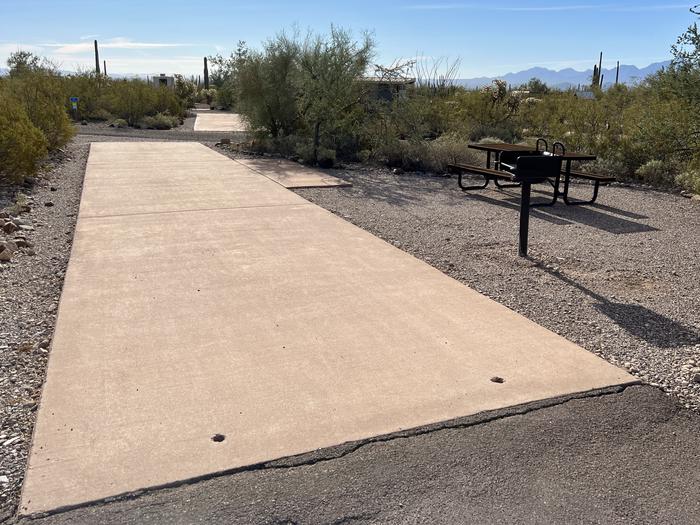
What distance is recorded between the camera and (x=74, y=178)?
13.2 meters

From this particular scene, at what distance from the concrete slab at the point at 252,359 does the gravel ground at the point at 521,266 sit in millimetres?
186

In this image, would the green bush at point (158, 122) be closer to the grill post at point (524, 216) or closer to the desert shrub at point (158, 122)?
the desert shrub at point (158, 122)

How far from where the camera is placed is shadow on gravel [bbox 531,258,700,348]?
527 centimetres

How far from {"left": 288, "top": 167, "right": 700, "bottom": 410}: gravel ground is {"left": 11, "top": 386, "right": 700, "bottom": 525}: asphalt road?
0.79 m

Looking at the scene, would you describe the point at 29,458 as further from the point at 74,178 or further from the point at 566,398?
the point at 74,178

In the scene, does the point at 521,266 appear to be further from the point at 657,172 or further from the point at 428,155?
the point at 428,155

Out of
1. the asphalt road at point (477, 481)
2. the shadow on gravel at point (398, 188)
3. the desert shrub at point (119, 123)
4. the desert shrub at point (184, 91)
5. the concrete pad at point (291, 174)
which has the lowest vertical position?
the asphalt road at point (477, 481)

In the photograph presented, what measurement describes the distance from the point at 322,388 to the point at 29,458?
65.5 inches

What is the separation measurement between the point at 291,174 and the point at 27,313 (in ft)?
29.0

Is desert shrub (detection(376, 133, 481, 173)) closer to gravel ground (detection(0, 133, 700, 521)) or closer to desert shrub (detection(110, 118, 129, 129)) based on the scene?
gravel ground (detection(0, 133, 700, 521))

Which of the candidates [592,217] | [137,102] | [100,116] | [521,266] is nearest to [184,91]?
[100,116]

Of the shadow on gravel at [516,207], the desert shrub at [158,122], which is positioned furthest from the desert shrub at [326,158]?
the desert shrub at [158,122]

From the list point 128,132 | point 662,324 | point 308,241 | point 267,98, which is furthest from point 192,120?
point 662,324

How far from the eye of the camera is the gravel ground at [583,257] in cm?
523
